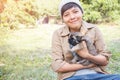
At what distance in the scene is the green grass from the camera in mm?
5150

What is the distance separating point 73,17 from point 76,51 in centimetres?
30

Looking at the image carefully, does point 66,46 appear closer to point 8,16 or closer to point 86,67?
point 86,67

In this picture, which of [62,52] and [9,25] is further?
[9,25]

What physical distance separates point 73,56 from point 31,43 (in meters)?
5.12

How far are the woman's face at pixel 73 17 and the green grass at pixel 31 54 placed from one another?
209 centimetres

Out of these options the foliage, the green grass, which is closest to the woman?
the green grass

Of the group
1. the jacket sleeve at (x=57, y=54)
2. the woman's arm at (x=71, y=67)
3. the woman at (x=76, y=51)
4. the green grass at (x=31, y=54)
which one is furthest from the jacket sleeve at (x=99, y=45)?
the green grass at (x=31, y=54)

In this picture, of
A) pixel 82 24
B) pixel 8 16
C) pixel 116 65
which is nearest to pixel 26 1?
pixel 8 16

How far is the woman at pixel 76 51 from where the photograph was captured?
2.78 m

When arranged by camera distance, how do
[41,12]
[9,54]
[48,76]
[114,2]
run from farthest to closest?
1. [114,2]
2. [41,12]
3. [9,54]
4. [48,76]

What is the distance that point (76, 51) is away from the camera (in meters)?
2.76

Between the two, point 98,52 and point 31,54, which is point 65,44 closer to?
point 98,52

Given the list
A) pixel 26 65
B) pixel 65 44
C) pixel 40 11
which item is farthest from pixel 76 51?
pixel 40 11

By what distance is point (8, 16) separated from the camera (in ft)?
30.3
